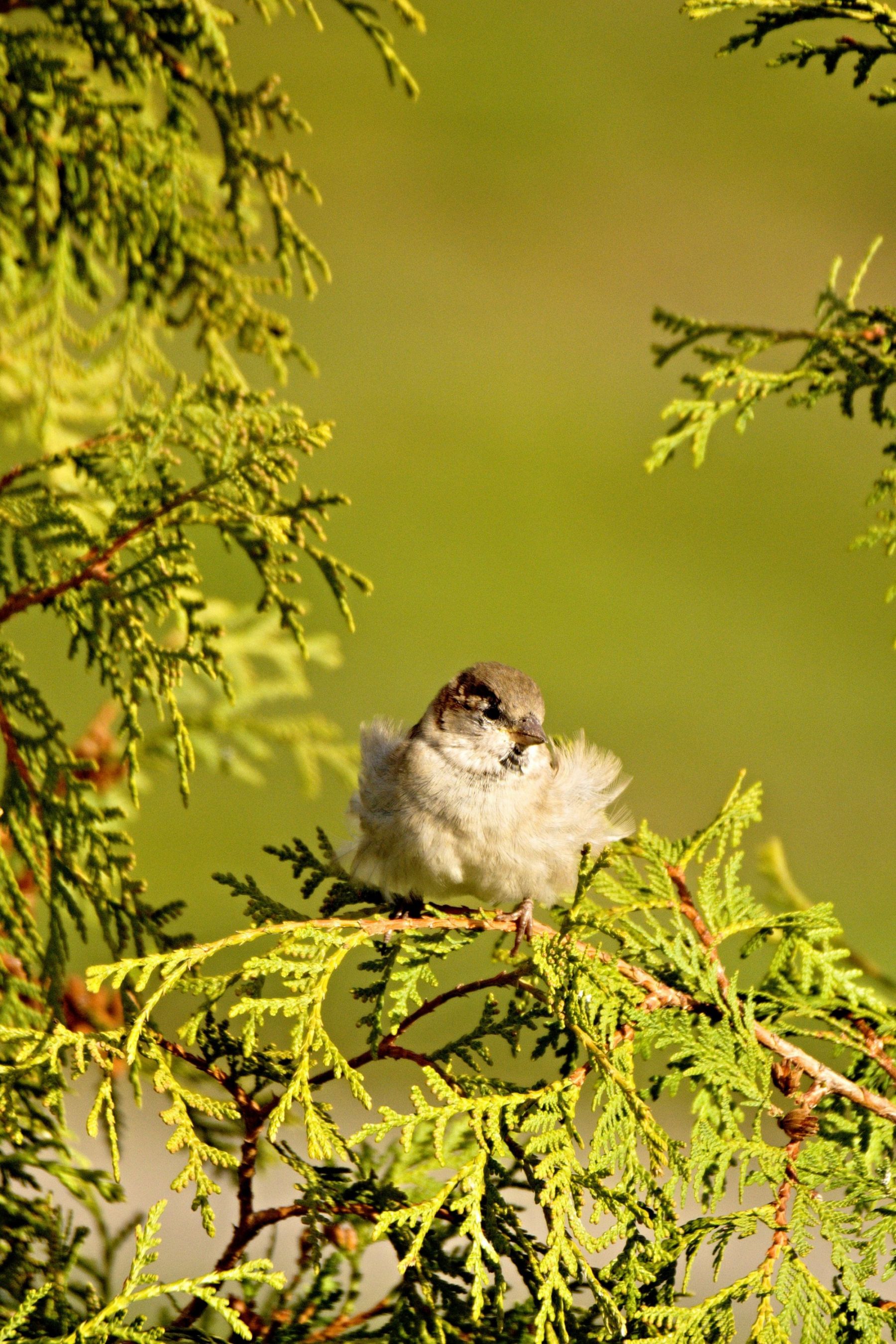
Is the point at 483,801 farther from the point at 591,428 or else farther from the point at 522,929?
the point at 591,428

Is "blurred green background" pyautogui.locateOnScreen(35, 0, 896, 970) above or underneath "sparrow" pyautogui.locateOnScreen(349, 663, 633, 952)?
above

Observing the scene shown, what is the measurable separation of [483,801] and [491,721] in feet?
0.80

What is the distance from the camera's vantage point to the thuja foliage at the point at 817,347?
2.04 metres

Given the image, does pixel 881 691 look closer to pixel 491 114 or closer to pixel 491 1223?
pixel 491 1223

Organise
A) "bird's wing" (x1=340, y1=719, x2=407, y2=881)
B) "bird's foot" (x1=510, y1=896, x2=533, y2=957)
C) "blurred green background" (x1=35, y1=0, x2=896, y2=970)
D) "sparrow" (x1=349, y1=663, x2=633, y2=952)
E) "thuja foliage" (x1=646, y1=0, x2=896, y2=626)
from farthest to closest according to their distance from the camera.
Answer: "blurred green background" (x1=35, y1=0, x2=896, y2=970), "bird's wing" (x1=340, y1=719, x2=407, y2=881), "sparrow" (x1=349, y1=663, x2=633, y2=952), "bird's foot" (x1=510, y1=896, x2=533, y2=957), "thuja foliage" (x1=646, y1=0, x2=896, y2=626)

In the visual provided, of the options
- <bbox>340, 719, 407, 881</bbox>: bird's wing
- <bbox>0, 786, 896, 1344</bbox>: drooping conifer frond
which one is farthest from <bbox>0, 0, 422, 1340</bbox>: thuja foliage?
<bbox>340, 719, 407, 881</bbox>: bird's wing

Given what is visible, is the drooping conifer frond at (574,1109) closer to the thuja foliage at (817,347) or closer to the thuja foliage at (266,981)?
the thuja foliage at (266,981)

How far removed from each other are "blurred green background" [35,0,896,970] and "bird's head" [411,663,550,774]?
461 cm

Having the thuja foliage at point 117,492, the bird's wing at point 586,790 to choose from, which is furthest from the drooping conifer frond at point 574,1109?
the bird's wing at point 586,790

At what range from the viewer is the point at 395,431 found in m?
12.8

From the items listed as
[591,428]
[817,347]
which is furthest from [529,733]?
[591,428]

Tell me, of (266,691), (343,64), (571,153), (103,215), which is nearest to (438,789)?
(266,691)

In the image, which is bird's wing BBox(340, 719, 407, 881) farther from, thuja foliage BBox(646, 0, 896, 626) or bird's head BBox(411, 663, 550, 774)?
thuja foliage BBox(646, 0, 896, 626)

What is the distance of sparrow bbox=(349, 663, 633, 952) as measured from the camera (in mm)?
2496
